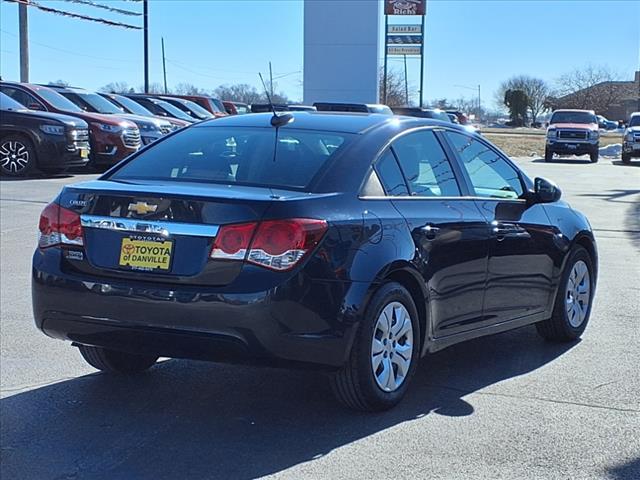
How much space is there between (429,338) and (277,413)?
0.98 m

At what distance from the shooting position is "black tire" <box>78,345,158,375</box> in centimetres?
542

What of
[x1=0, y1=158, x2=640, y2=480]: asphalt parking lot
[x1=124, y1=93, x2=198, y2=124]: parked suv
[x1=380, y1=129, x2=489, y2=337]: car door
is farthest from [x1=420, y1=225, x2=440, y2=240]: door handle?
[x1=124, y1=93, x2=198, y2=124]: parked suv

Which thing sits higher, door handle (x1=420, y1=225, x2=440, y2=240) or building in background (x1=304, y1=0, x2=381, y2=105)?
building in background (x1=304, y1=0, x2=381, y2=105)

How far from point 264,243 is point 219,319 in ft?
1.37

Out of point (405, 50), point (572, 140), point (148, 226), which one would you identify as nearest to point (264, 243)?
point (148, 226)

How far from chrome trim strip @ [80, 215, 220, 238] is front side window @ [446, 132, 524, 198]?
2116mm

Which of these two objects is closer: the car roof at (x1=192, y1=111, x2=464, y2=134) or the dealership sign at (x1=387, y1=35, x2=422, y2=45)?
the car roof at (x1=192, y1=111, x2=464, y2=134)

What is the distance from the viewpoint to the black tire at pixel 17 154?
1719 centimetres

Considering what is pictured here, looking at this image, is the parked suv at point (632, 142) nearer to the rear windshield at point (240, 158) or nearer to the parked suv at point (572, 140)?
the parked suv at point (572, 140)

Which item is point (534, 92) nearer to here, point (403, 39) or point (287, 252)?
point (403, 39)

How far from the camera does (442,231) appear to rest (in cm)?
527

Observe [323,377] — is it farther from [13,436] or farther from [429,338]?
[13,436]

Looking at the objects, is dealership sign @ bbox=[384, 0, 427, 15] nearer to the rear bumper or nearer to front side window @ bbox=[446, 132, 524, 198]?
front side window @ bbox=[446, 132, 524, 198]

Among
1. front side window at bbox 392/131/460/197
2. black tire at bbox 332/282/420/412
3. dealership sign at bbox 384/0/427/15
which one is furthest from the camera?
dealership sign at bbox 384/0/427/15
